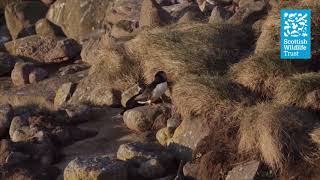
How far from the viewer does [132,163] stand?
8.06 meters

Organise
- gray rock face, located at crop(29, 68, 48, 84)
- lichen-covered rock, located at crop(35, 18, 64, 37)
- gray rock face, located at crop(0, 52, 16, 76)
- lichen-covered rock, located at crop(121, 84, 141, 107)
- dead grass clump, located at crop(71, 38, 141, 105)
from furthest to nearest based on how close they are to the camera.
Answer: lichen-covered rock, located at crop(35, 18, 64, 37) → gray rock face, located at crop(0, 52, 16, 76) → gray rock face, located at crop(29, 68, 48, 84) → dead grass clump, located at crop(71, 38, 141, 105) → lichen-covered rock, located at crop(121, 84, 141, 107)

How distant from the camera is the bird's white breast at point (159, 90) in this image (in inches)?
389

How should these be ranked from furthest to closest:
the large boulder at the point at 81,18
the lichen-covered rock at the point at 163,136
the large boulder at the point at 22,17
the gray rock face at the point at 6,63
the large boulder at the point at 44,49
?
the large boulder at the point at 22,17
the large boulder at the point at 81,18
the gray rock face at the point at 6,63
the large boulder at the point at 44,49
the lichen-covered rock at the point at 163,136

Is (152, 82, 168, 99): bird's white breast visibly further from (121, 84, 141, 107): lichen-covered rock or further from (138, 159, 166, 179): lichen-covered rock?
(138, 159, 166, 179): lichen-covered rock

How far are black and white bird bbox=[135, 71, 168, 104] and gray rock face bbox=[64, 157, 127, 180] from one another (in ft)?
7.01

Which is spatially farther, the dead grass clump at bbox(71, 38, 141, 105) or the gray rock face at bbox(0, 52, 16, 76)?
the gray rock face at bbox(0, 52, 16, 76)

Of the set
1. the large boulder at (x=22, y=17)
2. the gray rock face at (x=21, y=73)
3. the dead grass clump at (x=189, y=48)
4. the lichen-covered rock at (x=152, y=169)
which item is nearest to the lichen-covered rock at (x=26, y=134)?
the lichen-covered rock at (x=152, y=169)

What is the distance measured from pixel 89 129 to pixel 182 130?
72.8 inches

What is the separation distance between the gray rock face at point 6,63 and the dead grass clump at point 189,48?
448cm

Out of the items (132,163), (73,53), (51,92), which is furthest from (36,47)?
(132,163)

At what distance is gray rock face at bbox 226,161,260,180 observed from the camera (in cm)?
736

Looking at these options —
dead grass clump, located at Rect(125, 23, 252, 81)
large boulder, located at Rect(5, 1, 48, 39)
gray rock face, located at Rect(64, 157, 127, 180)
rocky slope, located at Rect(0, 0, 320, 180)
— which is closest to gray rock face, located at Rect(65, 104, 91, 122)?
rocky slope, located at Rect(0, 0, 320, 180)

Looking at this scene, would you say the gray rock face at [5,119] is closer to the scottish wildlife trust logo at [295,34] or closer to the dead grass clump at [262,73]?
the dead grass clump at [262,73]

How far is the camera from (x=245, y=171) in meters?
7.45
